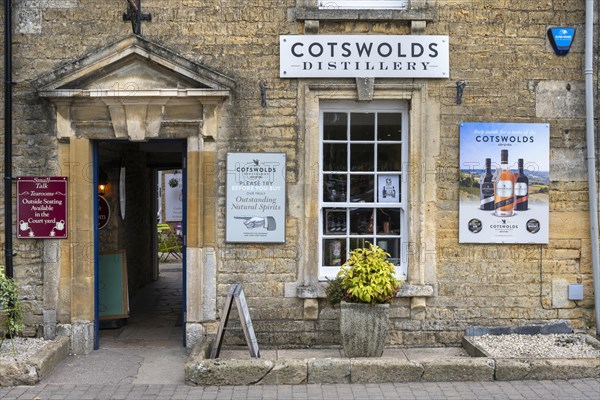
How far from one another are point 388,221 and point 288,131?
1.77 m

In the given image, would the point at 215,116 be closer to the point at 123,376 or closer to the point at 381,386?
the point at 123,376

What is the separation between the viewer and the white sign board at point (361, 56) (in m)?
8.47

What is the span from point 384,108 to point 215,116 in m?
2.18

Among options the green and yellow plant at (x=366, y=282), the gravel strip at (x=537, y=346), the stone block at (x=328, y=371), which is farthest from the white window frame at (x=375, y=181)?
the stone block at (x=328, y=371)

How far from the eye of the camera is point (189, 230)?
8445 mm

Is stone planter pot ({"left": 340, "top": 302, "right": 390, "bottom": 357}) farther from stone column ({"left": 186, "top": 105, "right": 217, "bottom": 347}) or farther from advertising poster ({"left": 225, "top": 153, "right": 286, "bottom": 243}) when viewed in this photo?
stone column ({"left": 186, "top": 105, "right": 217, "bottom": 347})

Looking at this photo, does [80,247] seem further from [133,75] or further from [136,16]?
[136,16]

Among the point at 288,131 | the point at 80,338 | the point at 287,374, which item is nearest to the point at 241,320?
the point at 287,374

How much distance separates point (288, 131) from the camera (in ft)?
28.0

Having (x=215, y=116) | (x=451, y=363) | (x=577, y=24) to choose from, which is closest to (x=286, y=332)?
(x=451, y=363)

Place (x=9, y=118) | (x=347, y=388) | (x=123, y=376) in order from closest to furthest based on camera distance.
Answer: (x=347, y=388) < (x=123, y=376) < (x=9, y=118)

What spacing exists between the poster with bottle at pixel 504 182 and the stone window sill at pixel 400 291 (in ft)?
2.61

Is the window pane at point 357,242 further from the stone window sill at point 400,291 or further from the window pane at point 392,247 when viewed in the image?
the stone window sill at point 400,291

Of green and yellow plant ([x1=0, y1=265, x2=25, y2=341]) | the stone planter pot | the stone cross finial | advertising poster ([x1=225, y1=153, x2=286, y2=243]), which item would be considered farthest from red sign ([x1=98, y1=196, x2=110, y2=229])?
the stone planter pot
